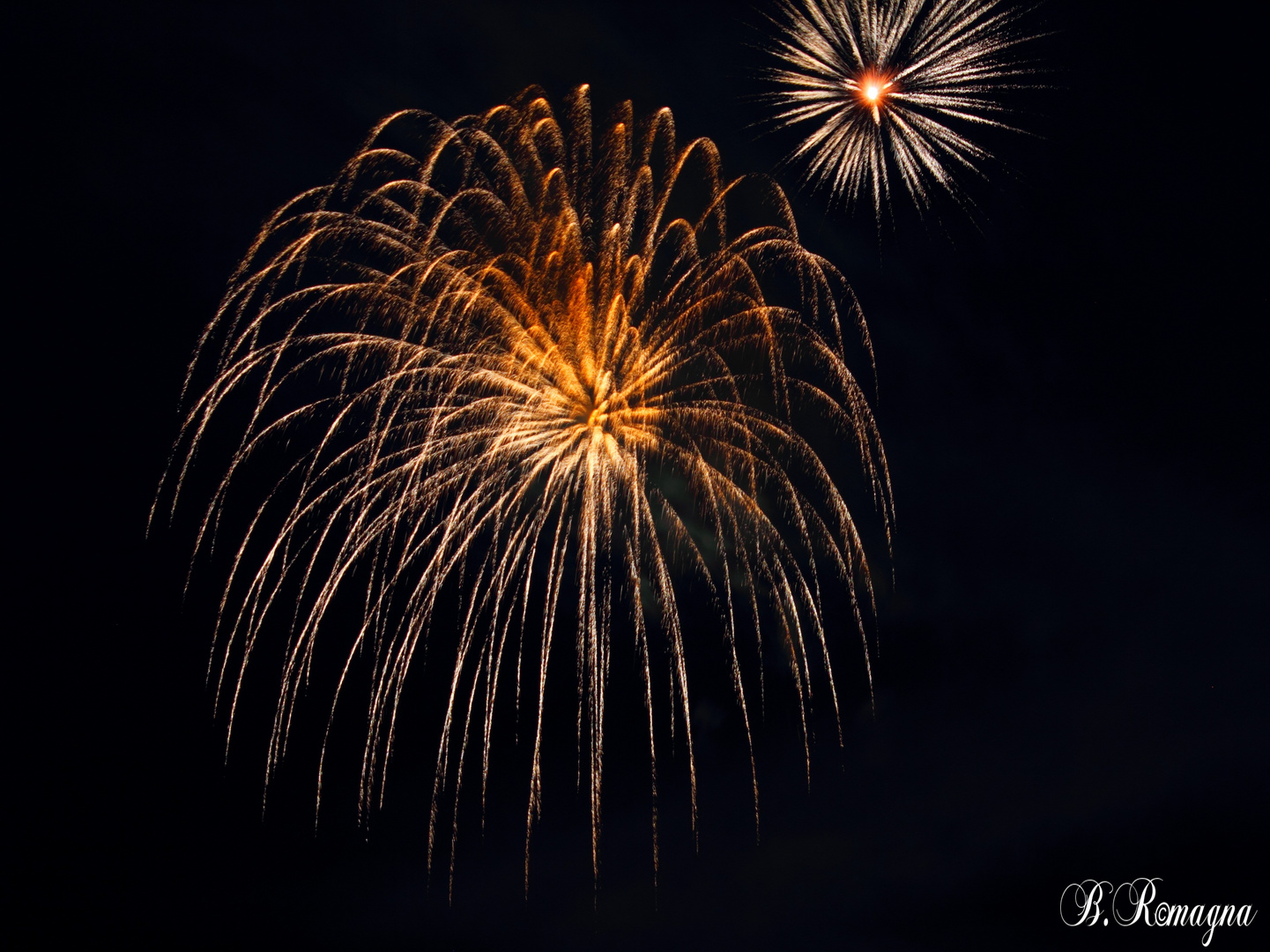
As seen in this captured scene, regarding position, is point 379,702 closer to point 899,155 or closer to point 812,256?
point 812,256

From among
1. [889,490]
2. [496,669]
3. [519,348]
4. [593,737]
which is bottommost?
[593,737]

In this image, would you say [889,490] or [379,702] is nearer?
[889,490]

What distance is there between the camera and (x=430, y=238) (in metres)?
14.4

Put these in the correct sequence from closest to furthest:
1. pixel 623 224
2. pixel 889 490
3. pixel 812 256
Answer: pixel 889 490, pixel 812 256, pixel 623 224

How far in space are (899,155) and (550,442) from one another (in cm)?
774

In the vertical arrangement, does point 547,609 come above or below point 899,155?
below

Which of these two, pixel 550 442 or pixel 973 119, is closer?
pixel 973 119

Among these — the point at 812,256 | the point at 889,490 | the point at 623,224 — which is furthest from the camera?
the point at 623,224

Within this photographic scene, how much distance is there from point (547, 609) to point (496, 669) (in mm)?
1476

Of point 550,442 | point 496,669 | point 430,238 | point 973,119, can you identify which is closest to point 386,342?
point 430,238

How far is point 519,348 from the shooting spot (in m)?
15.3

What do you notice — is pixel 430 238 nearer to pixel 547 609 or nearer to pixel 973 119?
pixel 547 609

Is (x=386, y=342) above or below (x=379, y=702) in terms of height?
above

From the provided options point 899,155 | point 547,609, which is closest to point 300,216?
point 547,609
